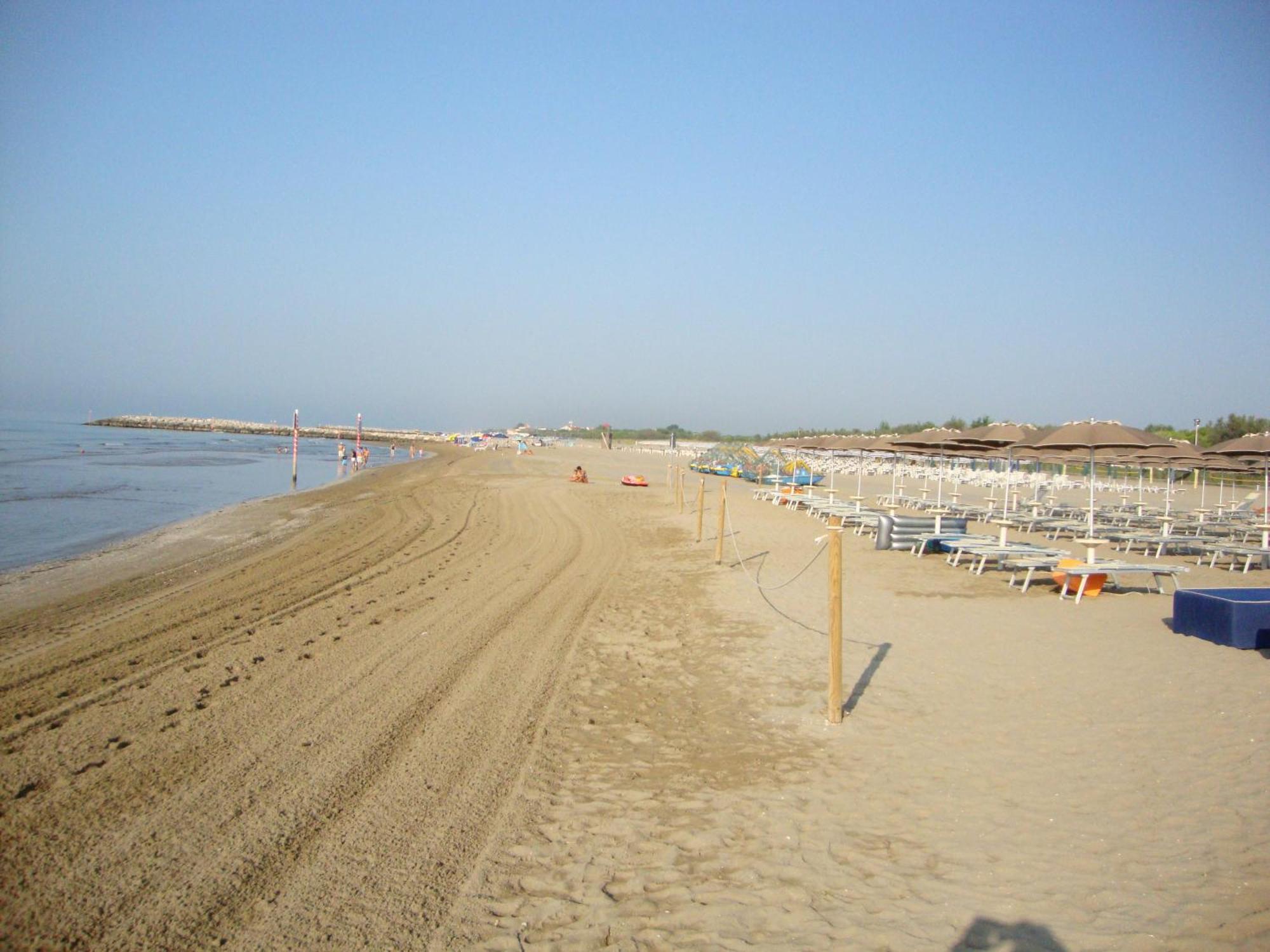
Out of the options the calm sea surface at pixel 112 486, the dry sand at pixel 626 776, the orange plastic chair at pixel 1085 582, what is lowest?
the calm sea surface at pixel 112 486

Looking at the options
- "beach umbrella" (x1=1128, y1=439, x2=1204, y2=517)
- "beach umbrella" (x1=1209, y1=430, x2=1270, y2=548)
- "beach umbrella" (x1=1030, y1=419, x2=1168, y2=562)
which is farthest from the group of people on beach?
"beach umbrella" (x1=1209, y1=430, x2=1270, y2=548)

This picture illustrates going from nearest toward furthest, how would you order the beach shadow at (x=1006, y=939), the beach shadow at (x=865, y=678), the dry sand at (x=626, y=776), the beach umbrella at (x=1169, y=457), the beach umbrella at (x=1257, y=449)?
1. the beach shadow at (x=1006, y=939)
2. the dry sand at (x=626, y=776)
3. the beach shadow at (x=865, y=678)
4. the beach umbrella at (x=1257, y=449)
5. the beach umbrella at (x=1169, y=457)

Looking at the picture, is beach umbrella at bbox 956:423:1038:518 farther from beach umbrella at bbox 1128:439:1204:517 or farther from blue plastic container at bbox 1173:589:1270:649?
blue plastic container at bbox 1173:589:1270:649

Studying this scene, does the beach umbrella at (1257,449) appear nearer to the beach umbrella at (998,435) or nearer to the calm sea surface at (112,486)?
the beach umbrella at (998,435)

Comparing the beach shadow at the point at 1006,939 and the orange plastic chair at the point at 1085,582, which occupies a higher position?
the orange plastic chair at the point at 1085,582

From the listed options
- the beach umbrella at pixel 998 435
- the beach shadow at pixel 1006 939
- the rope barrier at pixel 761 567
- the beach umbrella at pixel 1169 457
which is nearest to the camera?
the beach shadow at pixel 1006 939

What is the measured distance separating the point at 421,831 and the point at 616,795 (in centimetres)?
108

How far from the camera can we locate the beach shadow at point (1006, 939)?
2.90 meters

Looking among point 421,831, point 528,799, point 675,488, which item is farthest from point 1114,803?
point 675,488

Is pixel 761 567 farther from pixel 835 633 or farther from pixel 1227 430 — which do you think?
pixel 1227 430

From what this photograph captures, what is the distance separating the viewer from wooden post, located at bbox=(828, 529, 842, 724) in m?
5.27

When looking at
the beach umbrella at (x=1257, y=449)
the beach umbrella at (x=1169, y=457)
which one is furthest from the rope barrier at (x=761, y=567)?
the beach umbrella at (x=1169, y=457)

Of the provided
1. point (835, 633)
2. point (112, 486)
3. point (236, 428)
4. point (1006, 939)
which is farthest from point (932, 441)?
point (236, 428)

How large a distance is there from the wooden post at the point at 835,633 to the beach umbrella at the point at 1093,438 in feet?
19.4
